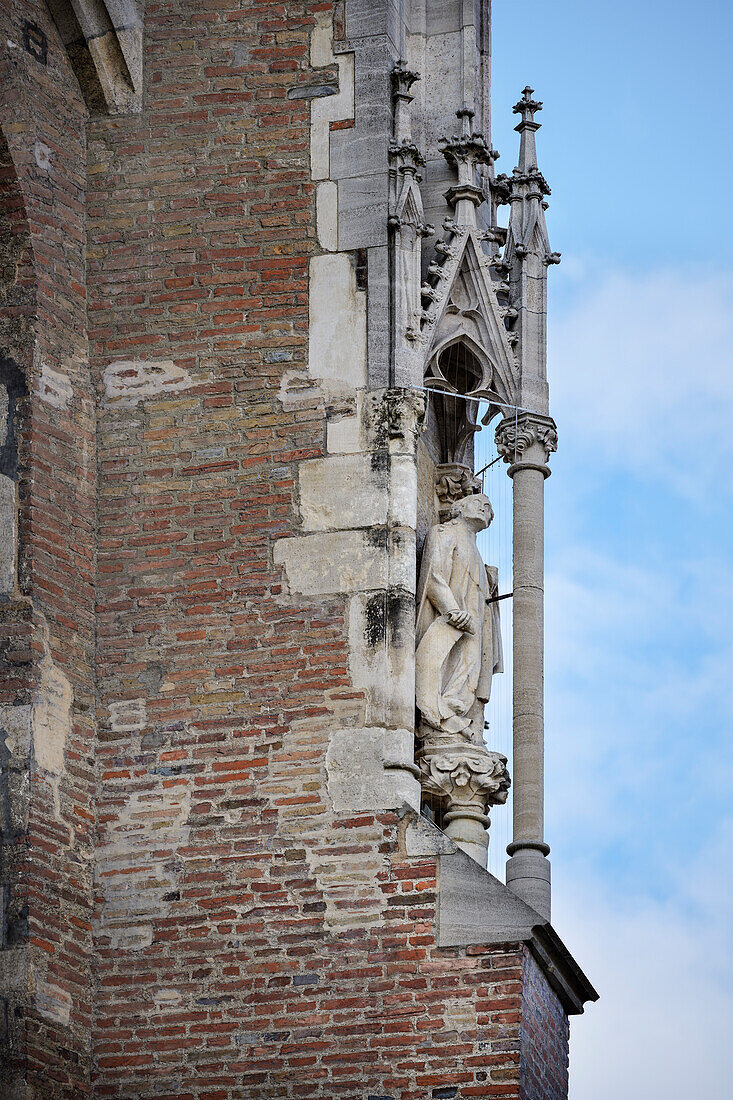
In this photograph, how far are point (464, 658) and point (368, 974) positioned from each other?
193 cm

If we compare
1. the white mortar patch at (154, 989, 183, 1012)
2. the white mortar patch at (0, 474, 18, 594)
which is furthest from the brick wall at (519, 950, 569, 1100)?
the white mortar patch at (0, 474, 18, 594)

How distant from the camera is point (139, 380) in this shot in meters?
15.0

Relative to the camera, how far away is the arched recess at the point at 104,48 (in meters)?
15.3

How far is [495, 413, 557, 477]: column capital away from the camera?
14.9 m

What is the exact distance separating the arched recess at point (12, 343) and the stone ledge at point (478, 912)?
2775 mm

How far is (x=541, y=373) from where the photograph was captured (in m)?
15.0

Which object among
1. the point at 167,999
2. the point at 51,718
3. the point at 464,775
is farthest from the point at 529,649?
the point at 167,999

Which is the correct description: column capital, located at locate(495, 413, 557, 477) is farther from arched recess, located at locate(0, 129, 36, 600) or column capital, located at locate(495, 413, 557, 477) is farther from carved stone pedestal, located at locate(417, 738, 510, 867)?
arched recess, located at locate(0, 129, 36, 600)

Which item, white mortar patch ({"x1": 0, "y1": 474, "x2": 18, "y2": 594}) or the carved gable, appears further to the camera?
the carved gable

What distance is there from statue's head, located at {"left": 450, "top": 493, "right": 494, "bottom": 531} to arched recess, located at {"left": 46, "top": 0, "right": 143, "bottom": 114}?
2926mm

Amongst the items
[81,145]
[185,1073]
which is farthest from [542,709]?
[81,145]

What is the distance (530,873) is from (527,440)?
2399 millimetres

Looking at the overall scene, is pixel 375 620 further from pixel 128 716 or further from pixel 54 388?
pixel 54 388

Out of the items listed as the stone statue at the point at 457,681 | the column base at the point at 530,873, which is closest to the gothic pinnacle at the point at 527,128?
the stone statue at the point at 457,681
